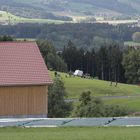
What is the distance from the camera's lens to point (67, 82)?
95.1 metres

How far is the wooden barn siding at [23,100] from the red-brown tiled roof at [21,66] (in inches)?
16.6

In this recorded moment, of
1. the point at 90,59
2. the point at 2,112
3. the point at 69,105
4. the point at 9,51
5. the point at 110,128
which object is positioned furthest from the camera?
the point at 90,59

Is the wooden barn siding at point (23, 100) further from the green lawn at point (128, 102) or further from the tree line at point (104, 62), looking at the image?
the tree line at point (104, 62)

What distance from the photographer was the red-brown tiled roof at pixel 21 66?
3731 centimetres

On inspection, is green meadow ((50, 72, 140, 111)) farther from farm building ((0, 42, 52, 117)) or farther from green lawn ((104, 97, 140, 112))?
farm building ((0, 42, 52, 117))

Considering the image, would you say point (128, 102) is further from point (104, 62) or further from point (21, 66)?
point (104, 62)

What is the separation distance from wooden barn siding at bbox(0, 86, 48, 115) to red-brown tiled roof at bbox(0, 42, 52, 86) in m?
0.42

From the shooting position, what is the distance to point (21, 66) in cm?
3859

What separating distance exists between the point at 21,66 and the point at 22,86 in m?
2.02

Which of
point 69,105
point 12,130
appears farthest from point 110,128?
point 69,105

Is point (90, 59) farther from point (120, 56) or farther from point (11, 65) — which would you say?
point (11, 65)

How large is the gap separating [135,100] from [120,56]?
5124cm

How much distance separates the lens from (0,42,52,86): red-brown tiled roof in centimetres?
3731

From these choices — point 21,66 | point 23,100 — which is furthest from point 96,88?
point 23,100
